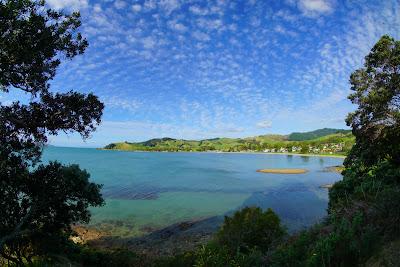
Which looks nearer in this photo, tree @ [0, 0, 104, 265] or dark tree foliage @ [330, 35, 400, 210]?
tree @ [0, 0, 104, 265]

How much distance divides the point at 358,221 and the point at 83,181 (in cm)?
1196

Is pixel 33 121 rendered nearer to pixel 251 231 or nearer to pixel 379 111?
pixel 251 231

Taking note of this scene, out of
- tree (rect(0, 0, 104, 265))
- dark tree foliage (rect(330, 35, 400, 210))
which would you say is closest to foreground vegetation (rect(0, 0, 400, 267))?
tree (rect(0, 0, 104, 265))

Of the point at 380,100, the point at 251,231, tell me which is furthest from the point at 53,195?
the point at 380,100

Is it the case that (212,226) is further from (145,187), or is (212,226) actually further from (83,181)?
(145,187)

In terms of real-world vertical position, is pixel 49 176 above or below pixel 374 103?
below

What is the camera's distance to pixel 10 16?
1074cm

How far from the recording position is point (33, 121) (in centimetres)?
1228

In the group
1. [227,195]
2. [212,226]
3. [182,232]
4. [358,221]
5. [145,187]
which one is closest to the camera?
[358,221]

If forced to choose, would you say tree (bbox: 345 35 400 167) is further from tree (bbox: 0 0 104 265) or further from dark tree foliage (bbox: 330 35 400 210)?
tree (bbox: 0 0 104 265)

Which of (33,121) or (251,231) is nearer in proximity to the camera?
(33,121)

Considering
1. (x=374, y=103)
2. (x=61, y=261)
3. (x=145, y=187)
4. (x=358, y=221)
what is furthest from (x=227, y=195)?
(x=358, y=221)

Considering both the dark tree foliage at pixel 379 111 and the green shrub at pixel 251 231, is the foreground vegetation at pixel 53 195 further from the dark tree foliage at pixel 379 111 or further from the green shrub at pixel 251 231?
the dark tree foliage at pixel 379 111

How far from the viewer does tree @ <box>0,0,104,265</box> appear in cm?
1127
